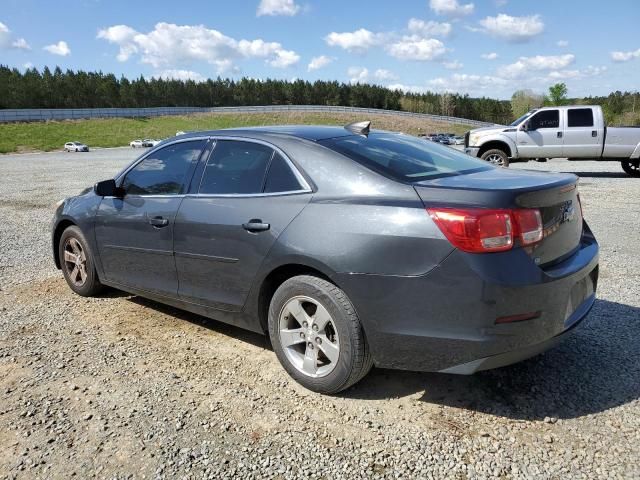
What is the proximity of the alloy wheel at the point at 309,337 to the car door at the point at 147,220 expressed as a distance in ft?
3.71

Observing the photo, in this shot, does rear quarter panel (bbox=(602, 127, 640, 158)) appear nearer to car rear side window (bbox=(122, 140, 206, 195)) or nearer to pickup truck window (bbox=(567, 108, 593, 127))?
pickup truck window (bbox=(567, 108, 593, 127))

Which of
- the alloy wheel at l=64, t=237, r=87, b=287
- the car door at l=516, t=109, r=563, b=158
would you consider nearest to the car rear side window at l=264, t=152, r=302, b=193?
the alloy wheel at l=64, t=237, r=87, b=287

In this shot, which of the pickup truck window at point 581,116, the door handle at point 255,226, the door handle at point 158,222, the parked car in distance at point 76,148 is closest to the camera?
the door handle at point 255,226

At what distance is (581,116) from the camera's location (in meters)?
14.3

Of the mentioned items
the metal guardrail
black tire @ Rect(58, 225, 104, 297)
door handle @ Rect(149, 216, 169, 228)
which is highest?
the metal guardrail

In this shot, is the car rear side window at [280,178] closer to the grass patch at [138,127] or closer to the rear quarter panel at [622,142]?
the rear quarter panel at [622,142]

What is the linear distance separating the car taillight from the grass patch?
1729 inches

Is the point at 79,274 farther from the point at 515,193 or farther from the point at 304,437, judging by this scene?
the point at 515,193

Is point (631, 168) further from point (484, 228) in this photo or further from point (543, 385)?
point (484, 228)

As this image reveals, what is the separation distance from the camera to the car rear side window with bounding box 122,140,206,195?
388 cm

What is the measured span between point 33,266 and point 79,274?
1657 millimetres

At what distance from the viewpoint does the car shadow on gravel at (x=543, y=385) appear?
2.87 meters

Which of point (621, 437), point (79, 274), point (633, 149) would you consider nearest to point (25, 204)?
point (79, 274)

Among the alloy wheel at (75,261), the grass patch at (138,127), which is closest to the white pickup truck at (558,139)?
the alloy wheel at (75,261)
